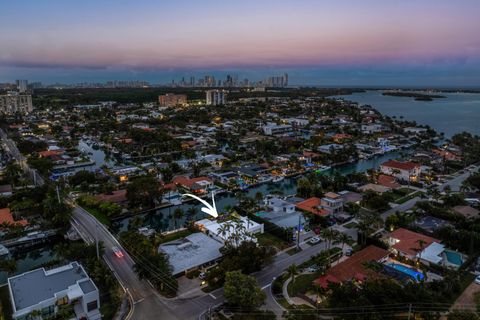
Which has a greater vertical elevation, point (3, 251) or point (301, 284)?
point (301, 284)

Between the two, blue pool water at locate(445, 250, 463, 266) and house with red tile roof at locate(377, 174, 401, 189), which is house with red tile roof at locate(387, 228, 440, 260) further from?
house with red tile roof at locate(377, 174, 401, 189)

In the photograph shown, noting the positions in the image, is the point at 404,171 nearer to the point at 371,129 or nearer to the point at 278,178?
the point at 278,178

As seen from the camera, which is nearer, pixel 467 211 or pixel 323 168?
pixel 467 211

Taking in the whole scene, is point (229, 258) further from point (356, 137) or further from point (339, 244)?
point (356, 137)

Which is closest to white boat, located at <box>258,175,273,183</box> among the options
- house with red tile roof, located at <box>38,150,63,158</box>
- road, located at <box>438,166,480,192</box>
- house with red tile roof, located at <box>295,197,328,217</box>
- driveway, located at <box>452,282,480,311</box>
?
house with red tile roof, located at <box>295,197,328,217</box>

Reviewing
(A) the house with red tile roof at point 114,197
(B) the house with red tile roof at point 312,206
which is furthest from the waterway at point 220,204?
(B) the house with red tile roof at point 312,206

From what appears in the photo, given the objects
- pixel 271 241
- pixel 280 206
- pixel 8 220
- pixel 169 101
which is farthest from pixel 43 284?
pixel 169 101
